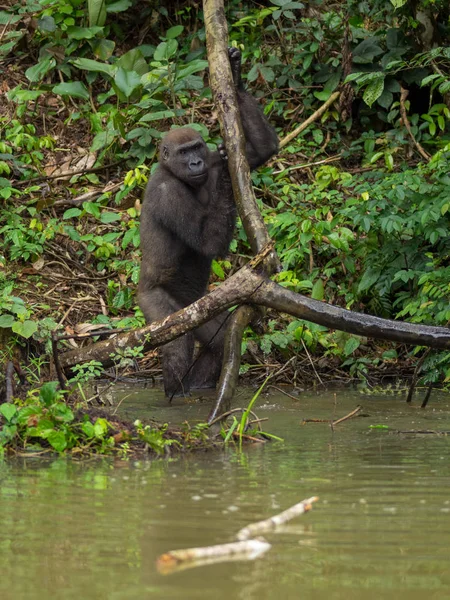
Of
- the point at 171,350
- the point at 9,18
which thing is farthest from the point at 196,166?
the point at 9,18

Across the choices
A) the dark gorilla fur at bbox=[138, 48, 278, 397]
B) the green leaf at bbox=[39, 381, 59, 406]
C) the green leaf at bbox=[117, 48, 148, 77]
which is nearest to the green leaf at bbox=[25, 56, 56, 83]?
the green leaf at bbox=[117, 48, 148, 77]

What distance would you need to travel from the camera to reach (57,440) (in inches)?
186

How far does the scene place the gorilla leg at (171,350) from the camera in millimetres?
7031

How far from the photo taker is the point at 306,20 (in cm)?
1073

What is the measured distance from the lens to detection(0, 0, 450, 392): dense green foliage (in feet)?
25.6

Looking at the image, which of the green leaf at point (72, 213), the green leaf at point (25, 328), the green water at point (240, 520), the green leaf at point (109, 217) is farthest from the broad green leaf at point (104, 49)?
the green water at point (240, 520)

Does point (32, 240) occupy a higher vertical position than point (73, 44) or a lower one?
lower

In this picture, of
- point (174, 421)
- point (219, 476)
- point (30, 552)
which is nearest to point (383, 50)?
point (174, 421)

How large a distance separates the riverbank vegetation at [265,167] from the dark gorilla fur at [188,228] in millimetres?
606

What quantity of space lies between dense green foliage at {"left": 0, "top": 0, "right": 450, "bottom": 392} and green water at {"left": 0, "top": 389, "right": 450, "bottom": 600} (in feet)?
9.16

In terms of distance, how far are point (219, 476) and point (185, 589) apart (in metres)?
1.60

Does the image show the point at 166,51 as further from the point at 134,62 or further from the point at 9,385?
the point at 9,385

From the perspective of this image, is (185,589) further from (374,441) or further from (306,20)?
(306,20)

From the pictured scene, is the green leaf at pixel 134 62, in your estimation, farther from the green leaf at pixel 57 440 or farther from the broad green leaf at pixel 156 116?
the green leaf at pixel 57 440
